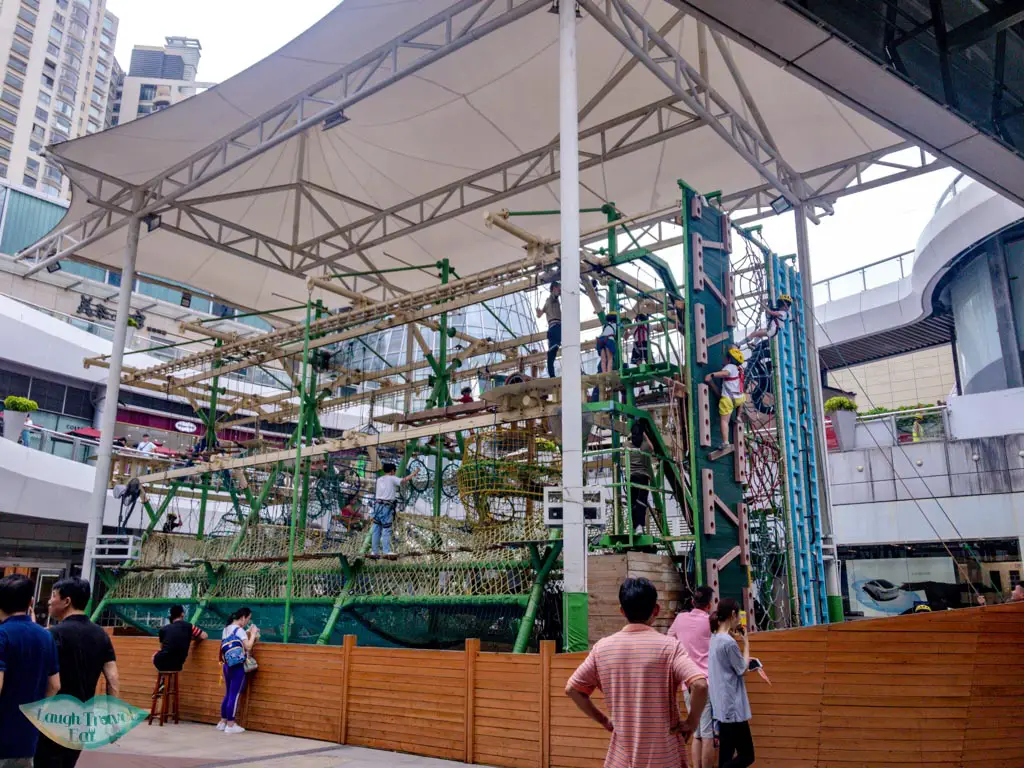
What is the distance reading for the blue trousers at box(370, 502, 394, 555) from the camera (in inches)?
402

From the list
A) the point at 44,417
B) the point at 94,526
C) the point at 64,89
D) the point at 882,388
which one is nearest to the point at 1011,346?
the point at 882,388

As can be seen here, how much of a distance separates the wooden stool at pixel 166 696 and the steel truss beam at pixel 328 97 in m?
7.17

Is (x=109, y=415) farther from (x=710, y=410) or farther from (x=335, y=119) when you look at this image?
(x=710, y=410)

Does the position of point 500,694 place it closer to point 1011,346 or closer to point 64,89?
point 1011,346

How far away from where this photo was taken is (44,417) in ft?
81.1

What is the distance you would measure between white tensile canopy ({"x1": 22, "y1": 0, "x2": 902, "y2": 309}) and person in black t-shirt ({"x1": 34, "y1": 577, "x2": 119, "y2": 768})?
297 inches

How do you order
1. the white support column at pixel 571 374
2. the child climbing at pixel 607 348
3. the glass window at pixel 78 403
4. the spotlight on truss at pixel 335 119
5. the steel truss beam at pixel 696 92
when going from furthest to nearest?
the glass window at pixel 78 403 → the spotlight on truss at pixel 335 119 → the steel truss beam at pixel 696 92 → the child climbing at pixel 607 348 → the white support column at pixel 571 374

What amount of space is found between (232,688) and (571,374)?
4938mm

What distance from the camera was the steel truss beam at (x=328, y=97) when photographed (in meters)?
10.2

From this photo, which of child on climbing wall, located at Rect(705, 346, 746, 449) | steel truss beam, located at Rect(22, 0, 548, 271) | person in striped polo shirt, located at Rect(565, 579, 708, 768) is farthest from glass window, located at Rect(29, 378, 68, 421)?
person in striped polo shirt, located at Rect(565, 579, 708, 768)

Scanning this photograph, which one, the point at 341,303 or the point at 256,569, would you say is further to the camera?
the point at 341,303

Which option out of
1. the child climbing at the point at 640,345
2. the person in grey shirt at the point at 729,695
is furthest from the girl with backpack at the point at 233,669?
the person in grey shirt at the point at 729,695

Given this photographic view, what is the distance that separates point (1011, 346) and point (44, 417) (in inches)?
995

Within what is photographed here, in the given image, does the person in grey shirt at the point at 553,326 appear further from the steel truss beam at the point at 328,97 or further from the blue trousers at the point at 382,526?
the steel truss beam at the point at 328,97
